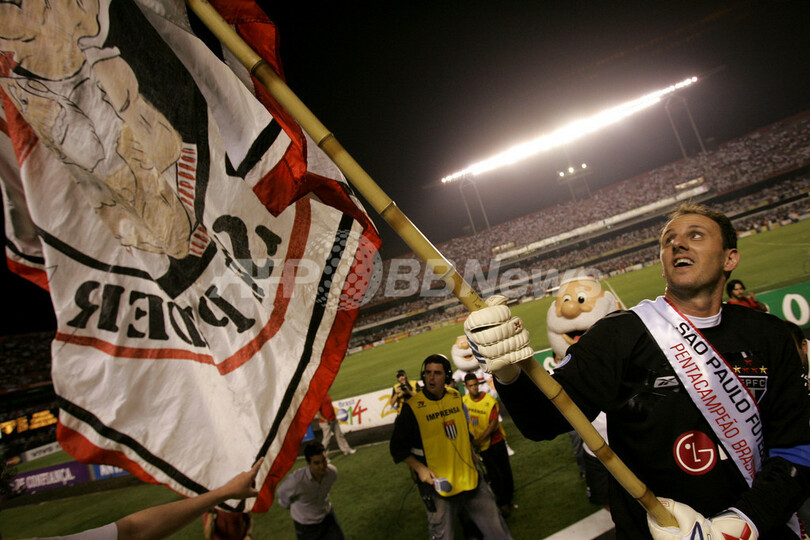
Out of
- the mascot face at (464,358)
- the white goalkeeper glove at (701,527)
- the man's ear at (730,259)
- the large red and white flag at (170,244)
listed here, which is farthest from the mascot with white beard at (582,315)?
the mascot face at (464,358)

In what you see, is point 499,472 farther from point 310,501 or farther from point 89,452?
point 89,452

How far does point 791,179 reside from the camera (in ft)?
107

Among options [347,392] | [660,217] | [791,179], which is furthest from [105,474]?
[791,179]

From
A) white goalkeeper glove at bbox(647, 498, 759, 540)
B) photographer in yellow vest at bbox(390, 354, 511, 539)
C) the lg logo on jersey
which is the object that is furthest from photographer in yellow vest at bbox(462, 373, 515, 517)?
white goalkeeper glove at bbox(647, 498, 759, 540)

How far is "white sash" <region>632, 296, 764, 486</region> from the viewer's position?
185 cm

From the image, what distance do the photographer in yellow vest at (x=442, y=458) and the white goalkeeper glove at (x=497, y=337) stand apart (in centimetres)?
297

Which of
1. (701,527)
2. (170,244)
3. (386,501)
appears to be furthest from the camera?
(386,501)

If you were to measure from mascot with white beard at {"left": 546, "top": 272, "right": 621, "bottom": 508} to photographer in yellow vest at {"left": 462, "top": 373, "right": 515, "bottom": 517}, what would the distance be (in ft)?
3.63

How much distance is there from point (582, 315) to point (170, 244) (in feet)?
13.3

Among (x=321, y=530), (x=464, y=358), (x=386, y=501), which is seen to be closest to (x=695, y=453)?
(x=321, y=530)

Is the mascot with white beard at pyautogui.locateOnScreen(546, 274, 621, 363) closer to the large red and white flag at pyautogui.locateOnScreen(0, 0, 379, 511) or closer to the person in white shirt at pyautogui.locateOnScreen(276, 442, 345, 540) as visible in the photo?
the large red and white flag at pyautogui.locateOnScreen(0, 0, 379, 511)

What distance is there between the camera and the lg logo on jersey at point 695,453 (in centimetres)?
184

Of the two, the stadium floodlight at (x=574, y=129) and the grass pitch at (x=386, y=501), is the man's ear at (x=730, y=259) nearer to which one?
the grass pitch at (x=386, y=501)

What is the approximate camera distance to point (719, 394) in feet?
6.10
